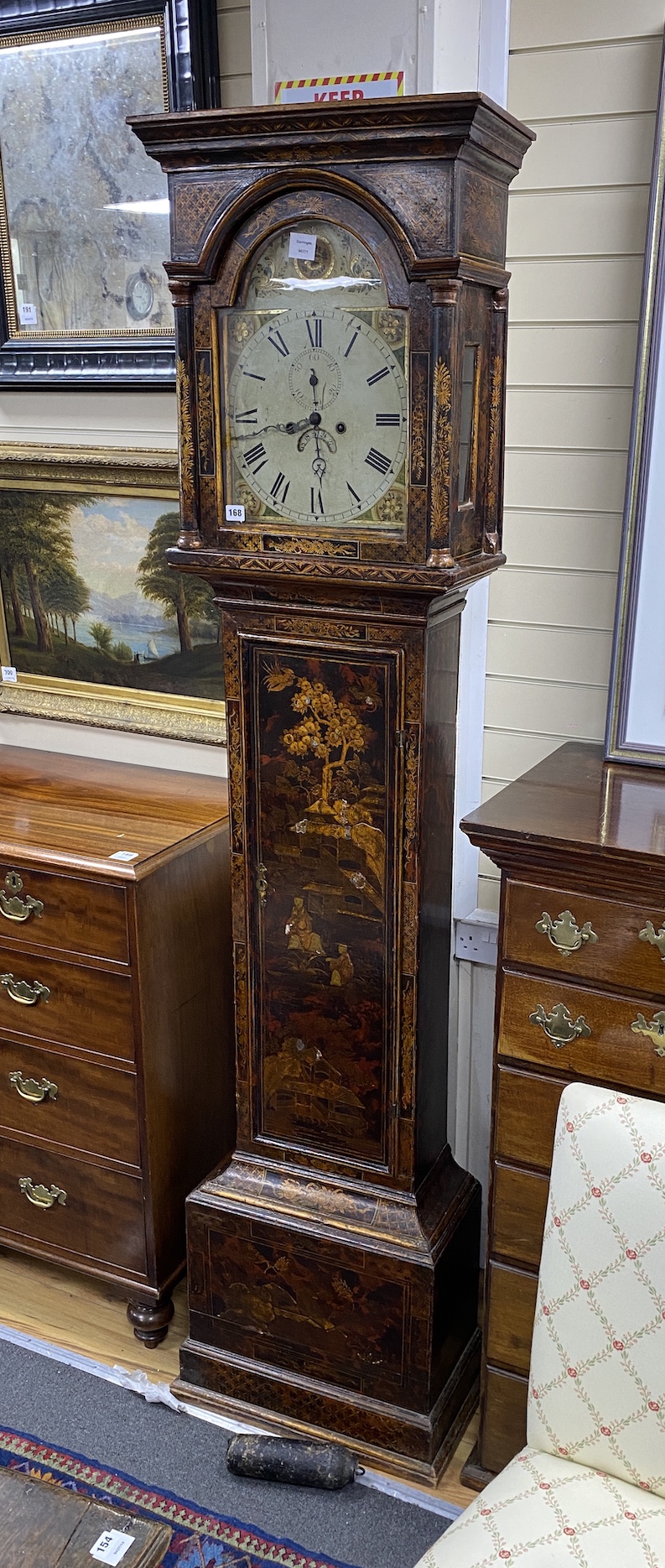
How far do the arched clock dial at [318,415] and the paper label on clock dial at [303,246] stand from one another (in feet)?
0.22

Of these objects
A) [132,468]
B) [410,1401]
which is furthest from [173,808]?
[410,1401]

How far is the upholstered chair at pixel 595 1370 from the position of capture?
59.0 inches

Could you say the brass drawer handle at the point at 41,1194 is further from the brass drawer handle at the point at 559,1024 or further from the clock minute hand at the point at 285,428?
the clock minute hand at the point at 285,428

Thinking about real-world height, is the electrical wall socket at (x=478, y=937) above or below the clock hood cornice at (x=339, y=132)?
below

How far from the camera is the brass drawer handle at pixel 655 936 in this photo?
169cm

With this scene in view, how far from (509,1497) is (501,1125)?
51cm

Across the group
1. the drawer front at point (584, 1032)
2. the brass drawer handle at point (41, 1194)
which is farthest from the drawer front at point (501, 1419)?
the brass drawer handle at point (41, 1194)

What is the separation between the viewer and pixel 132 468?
2.59 meters

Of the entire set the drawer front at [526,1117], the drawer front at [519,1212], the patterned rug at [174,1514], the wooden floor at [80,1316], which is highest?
the drawer front at [526,1117]

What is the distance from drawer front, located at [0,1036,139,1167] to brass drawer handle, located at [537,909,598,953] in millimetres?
927

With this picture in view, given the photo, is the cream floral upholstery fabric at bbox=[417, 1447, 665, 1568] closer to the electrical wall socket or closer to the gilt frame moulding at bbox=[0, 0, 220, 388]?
the electrical wall socket

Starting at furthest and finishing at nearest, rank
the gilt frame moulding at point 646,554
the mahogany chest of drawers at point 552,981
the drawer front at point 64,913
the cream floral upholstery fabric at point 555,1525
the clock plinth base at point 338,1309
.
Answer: the drawer front at point 64,913 → the clock plinth base at point 338,1309 → the gilt frame moulding at point 646,554 → the mahogany chest of drawers at point 552,981 → the cream floral upholstery fabric at point 555,1525

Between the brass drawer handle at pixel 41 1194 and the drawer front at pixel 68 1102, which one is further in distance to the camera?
the brass drawer handle at pixel 41 1194

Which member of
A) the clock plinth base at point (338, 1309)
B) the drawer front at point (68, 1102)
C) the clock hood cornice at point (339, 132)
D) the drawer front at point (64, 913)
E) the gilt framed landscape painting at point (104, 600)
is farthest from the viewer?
the gilt framed landscape painting at point (104, 600)
